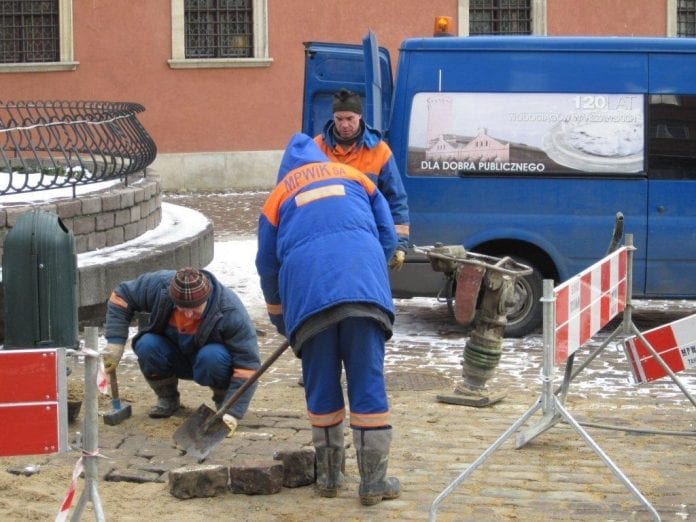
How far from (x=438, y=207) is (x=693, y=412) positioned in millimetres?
2769

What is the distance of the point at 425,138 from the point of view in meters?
9.98

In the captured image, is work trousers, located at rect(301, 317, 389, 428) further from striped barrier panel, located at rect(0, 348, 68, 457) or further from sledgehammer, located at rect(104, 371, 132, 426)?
sledgehammer, located at rect(104, 371, 132, 426)

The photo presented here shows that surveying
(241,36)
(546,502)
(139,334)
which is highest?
(241,36)

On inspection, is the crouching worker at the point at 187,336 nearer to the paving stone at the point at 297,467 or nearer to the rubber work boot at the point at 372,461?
the paving stone at the point at 297,467

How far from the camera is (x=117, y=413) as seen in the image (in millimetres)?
7430

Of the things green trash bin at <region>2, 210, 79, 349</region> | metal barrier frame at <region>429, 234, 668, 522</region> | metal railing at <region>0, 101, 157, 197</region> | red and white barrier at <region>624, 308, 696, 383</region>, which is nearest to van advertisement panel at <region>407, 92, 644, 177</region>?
green trash bin at <region>2, 210, 79, 349</region>

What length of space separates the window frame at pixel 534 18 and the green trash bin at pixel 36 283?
14.2 m

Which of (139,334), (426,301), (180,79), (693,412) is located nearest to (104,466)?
(139,334)

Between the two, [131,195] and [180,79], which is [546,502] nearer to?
[131,195]

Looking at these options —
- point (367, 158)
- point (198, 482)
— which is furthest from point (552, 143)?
point (198, 482)

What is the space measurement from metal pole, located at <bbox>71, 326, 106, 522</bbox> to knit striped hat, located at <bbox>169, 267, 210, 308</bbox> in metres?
2.12

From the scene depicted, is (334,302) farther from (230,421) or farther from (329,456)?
(230,421)

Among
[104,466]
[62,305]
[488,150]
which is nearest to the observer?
[104,466]

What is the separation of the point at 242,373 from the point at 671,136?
414 centimetres
